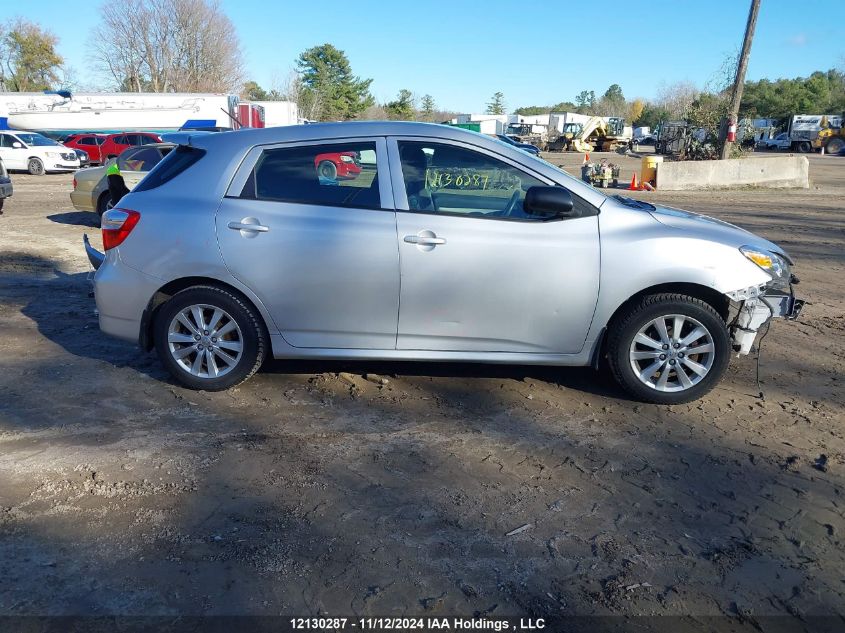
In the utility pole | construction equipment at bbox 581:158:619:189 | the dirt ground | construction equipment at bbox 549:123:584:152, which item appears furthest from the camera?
construction equipment at bbox 549:123:584:152

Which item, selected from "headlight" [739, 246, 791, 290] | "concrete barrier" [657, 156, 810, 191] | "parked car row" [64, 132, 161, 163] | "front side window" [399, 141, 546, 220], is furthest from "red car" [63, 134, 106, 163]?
"headlight" [739, 246, 791, 290]

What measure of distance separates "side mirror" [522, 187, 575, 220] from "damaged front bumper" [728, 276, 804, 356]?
1.31m

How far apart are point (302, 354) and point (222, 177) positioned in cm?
134

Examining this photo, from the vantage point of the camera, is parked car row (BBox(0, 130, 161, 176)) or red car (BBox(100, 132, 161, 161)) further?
red car (BBox(100, 132, 161, 161))

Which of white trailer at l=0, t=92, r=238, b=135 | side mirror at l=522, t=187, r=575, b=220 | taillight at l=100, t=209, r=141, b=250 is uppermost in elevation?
white trailer at l=0, t=92, r=238, b=135

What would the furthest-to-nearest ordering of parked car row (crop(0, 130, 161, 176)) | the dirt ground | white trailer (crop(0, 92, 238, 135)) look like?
1. white trailer (crop(0, 92, 238, 135))
2. parked car row (crop(0, 130, 161, 176))
3. the dirt ground

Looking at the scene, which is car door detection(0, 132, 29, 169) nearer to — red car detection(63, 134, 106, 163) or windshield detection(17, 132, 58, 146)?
windshield detection(17, 132, 58, 146)

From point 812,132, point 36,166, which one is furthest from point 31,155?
point 812,132

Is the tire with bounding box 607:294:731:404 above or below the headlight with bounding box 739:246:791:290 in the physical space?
below

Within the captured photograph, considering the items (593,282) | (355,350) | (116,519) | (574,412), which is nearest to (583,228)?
(593,282)

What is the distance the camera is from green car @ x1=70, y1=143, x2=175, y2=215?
11.6 meters

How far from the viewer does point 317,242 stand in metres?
4.59

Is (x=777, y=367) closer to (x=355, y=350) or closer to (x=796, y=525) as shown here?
(x=796, y=525)

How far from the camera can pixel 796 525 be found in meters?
3.36
